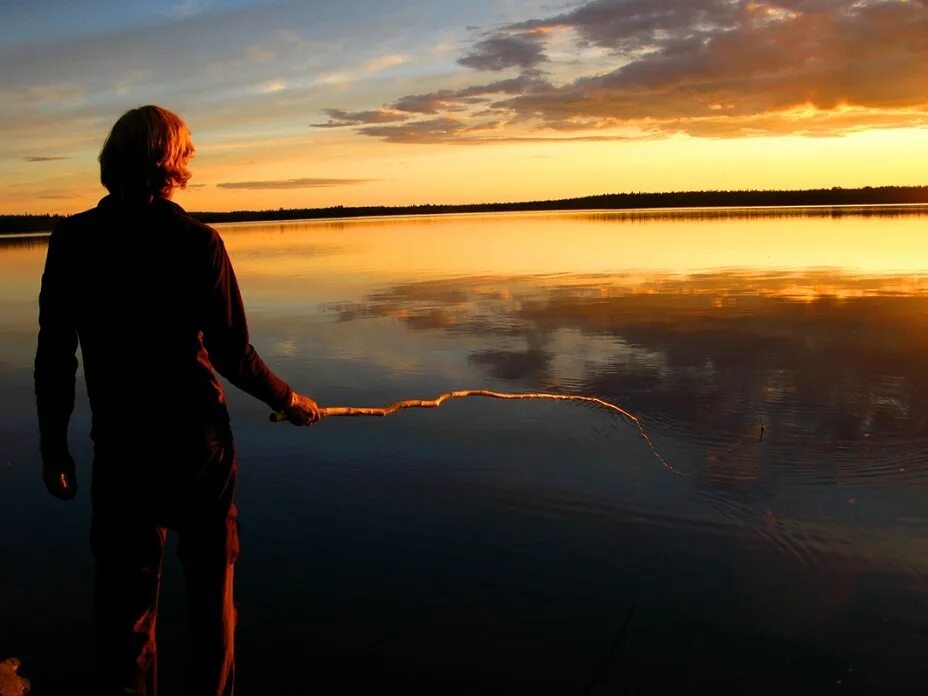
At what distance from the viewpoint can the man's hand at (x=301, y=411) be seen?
10.7 ft

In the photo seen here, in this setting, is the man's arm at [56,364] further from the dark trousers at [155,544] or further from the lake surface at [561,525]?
the lake surface at [561,525]

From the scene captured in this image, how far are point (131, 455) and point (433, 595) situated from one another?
88.5 inches

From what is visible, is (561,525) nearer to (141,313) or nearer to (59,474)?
(59,474)

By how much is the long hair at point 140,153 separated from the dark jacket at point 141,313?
2.5 inches

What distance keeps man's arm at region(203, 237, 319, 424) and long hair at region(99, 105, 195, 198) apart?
11.5 inches

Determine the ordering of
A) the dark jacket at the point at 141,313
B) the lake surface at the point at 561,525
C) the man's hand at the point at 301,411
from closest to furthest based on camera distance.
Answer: the dark jacket at the point at 141,313
the man's hand at the point at 301,411
the lake surface at the point at 561,525

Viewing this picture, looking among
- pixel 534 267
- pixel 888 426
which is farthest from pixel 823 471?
pixel 534 267

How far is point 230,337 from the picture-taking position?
9.37 feet

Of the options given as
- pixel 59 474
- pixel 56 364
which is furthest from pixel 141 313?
pixel 59 474

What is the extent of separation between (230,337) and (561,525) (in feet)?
10.7

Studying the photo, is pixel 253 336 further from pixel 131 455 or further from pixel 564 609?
pixel 131 455

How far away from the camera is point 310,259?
34.5 metres

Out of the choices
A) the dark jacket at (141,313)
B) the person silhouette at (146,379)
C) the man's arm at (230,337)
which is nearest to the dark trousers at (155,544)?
the person silhouette at (146,379)

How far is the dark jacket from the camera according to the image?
8.77ft
